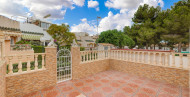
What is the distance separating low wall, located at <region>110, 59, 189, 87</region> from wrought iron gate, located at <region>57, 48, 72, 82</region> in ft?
14.3

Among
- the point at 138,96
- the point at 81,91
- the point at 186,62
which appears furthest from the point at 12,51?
the point at 186,62

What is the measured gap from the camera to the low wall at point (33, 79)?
3.45 m

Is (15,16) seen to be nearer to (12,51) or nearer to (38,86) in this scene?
(12,51)

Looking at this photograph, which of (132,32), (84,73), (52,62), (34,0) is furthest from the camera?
(132,32)

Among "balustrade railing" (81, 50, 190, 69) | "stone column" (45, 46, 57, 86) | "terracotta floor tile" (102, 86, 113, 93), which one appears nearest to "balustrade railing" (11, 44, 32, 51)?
"stone column" (45, 46, 57, 86)

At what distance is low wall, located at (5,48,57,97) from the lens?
136 inches

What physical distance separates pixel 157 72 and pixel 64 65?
6144 millimetres

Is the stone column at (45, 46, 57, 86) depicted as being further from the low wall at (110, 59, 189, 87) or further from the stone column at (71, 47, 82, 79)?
the low wall at (110, 59, 189, 87)

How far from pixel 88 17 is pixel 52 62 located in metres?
14.8

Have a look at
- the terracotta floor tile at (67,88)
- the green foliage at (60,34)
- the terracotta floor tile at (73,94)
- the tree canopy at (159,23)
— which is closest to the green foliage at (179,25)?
the tree canopy at (159,23)

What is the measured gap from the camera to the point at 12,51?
29.9 feet

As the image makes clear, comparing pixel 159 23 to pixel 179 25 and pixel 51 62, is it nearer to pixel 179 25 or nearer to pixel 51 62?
pixel 179 25

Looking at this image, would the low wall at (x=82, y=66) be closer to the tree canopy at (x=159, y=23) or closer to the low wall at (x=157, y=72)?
the low wall at (x=157, y=72)

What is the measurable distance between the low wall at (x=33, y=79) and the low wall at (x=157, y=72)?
17.8 feet
